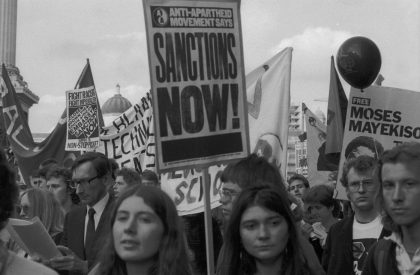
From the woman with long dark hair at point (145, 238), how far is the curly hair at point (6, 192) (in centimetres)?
66

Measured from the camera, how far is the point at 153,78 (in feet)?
15.0

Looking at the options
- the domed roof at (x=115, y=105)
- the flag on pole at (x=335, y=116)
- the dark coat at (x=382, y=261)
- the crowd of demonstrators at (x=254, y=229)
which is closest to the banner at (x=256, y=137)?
the flag on pole at (x=335, y=116)

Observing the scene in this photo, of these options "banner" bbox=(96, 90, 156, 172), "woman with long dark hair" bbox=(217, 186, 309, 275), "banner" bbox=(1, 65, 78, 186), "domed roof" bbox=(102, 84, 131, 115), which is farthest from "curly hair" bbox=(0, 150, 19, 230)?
"domed roof" bbox=(102, 84, 131, 115)

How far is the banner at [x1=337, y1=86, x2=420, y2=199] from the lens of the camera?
6.61 m

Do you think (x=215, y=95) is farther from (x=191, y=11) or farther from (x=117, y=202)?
(x=117, y=202)

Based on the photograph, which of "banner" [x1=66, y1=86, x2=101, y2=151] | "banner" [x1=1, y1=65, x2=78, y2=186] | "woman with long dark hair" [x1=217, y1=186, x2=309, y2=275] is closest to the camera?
"woman with long dark hair" [x1=217, y1=186, x2=309, y2=275]

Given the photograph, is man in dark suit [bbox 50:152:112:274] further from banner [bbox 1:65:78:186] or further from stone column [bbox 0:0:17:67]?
stone column [bbox 0:0:17:67]

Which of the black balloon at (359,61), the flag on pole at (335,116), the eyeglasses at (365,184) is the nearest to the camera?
the eyeglasses at (365,184)

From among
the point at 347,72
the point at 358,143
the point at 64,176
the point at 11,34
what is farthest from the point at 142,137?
the point at 11,34

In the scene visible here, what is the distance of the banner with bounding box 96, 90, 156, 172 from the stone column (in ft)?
88.1

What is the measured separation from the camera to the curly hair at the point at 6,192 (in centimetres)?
247

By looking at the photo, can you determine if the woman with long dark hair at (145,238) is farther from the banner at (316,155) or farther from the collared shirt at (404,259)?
the banner at (316,155)

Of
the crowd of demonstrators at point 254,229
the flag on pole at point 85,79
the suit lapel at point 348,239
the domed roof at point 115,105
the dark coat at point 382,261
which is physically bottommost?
the suit lapel at point 348,239

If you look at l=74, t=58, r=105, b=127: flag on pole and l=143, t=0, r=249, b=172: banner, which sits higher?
l=74, t=58, r=105, b=127: flag on pole
